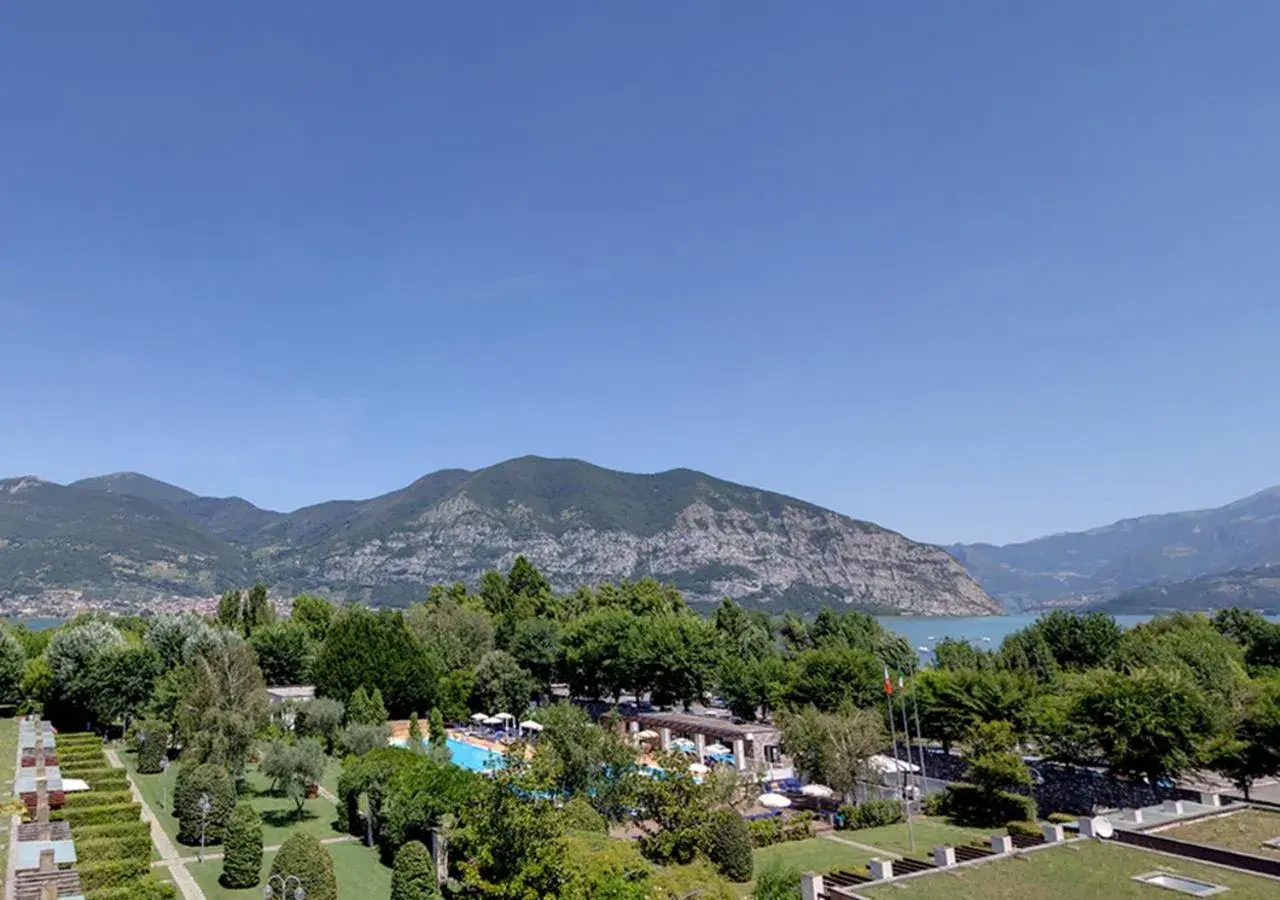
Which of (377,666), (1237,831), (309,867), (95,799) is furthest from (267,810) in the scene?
(1237,831)

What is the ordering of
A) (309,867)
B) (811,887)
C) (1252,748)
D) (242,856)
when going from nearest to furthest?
1. (811,887)
2. (309,867)
3. (242,856)
4. (1252,748)

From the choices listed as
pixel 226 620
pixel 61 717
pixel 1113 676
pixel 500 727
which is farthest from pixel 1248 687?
pixel 226 620

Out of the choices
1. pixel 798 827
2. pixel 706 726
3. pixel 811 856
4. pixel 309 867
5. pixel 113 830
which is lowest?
pixel 798 827

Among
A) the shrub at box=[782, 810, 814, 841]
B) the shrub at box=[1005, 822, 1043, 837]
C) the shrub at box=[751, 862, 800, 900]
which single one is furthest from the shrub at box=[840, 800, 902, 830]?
the shrub at box=[751, 862, 800, 900]

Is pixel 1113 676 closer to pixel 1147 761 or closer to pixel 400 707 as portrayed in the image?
pixel 1147 761

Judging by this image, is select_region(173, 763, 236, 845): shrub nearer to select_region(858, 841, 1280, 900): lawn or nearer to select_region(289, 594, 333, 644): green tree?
select_region(858, 841, 1280, 900): lawn

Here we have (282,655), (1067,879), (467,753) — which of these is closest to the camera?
(1067,879)

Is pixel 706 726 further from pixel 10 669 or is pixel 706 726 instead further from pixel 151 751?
pixel 10 669
